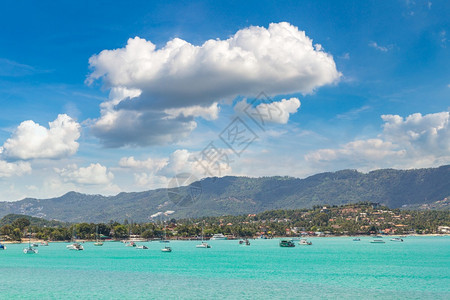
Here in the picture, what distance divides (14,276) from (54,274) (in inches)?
290

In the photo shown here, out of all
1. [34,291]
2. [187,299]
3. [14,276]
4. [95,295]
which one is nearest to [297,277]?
[187,299]

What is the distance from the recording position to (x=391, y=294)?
59.7m

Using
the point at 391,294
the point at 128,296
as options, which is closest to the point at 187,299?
the point at 128,296

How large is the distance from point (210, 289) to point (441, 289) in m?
35.0

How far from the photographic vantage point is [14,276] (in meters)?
83.4

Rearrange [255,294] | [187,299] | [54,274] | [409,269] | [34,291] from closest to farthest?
[187,299] → [255,294] → [34,291] → [54,274] → [409,269]

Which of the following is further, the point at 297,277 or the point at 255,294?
the point at 297,277

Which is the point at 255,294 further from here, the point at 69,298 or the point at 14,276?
the point at 14,276

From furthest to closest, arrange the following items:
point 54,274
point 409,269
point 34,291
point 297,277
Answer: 1. point 409,269
2. point 54,274
3. point 297,277
4. point 34,291

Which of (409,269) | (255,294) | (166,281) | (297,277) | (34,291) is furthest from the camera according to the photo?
(409,269)

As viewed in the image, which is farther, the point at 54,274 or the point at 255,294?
the point at 54,274

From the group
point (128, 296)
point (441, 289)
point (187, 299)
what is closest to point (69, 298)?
point (128, 296)

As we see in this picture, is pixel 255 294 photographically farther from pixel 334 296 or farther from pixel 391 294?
pixel 391 294

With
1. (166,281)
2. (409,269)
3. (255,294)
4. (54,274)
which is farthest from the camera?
(409,269)
